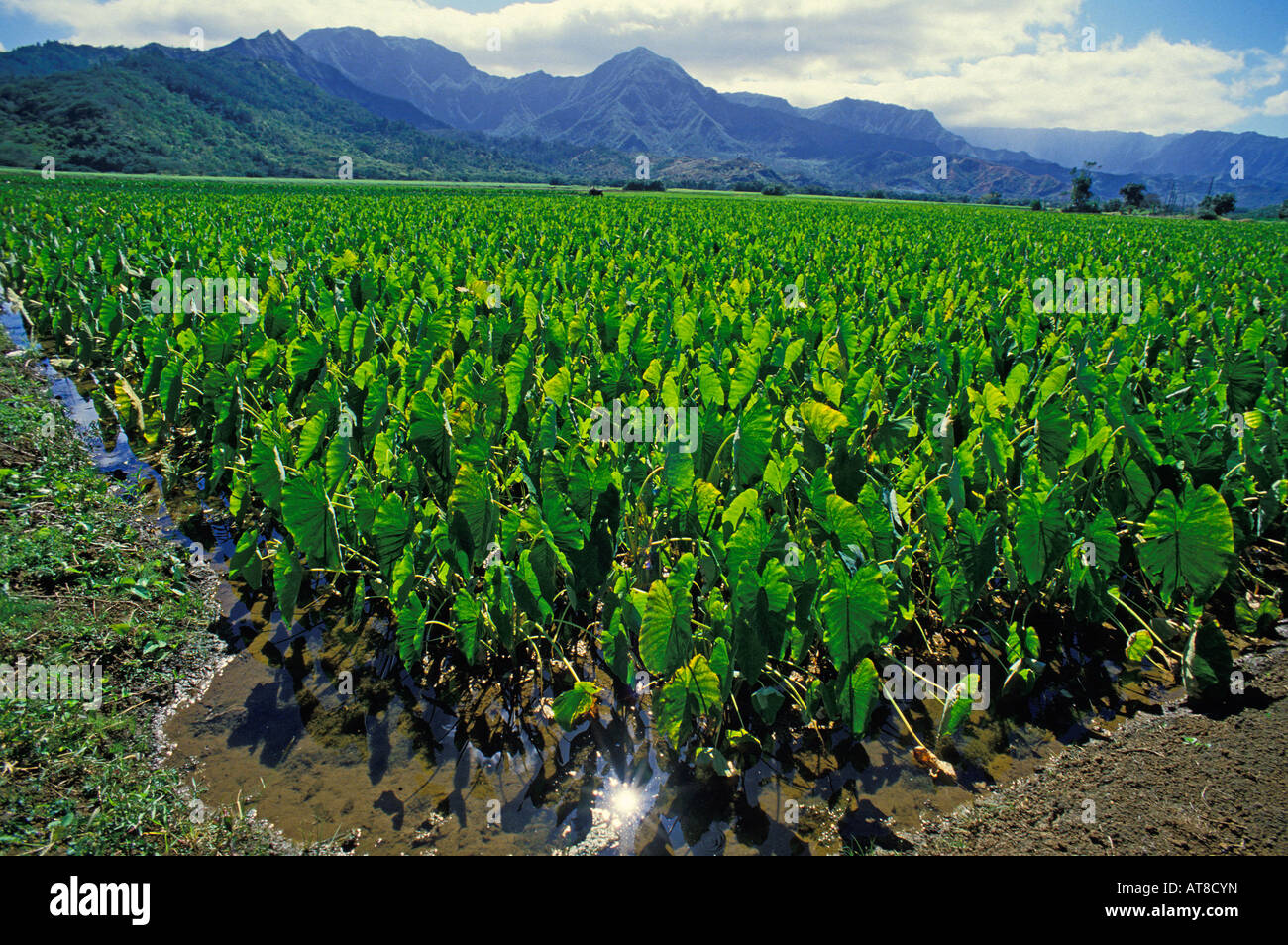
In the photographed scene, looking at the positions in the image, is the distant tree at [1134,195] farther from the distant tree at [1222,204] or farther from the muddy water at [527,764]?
the muddy water at [527,764]

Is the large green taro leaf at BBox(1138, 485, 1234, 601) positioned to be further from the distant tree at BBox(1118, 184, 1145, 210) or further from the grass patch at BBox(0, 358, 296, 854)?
the distant tree at BBox(1118, 184, 1145, 210)

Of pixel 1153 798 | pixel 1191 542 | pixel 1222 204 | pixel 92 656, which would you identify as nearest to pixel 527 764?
pixel 92 656

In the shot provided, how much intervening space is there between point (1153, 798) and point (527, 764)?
1834 mm

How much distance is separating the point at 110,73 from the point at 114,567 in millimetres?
128697

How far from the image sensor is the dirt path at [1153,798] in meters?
1.71

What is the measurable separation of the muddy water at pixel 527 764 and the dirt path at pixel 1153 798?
95 mm

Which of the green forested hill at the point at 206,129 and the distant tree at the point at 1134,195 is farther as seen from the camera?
the green forested hill at the point at 206,129

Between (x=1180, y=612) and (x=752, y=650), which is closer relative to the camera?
(x=752, y=650)

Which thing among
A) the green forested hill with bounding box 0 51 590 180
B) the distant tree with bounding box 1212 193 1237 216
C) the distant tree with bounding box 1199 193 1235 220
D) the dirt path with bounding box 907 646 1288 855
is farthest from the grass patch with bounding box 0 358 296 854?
the green forested hill with bounding box 0 51 590 180

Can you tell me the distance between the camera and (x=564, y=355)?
4141mm

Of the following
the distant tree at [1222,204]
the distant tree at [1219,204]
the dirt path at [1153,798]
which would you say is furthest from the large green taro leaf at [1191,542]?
the distant tree at [1222,204]

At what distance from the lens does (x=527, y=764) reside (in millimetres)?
2062
